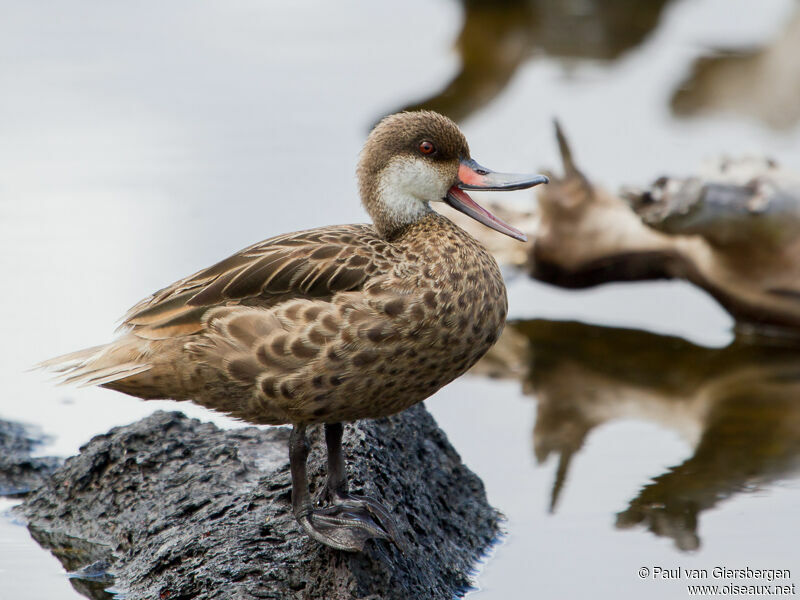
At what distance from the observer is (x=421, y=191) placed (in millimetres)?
4688

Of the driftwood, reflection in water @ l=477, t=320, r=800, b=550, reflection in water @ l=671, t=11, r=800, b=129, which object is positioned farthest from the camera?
reflection in water @ l=671, t=11, r=800, b=129

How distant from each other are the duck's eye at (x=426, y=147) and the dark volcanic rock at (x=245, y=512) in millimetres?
1126

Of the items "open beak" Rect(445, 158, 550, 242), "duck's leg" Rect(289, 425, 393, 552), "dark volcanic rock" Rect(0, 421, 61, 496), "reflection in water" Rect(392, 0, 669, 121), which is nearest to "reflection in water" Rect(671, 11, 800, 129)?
"reflection in water" Rect(392, 0, 669, 121)

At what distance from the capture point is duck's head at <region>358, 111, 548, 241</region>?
15.2 feet

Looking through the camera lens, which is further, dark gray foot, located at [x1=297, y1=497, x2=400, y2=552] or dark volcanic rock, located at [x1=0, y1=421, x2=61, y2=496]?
dark volcanic rock, located at [x1=0, y1=421, x2=61, y2=496]

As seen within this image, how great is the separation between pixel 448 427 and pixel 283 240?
2226 millimetres

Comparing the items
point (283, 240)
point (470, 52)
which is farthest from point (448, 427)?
point (470, 52)

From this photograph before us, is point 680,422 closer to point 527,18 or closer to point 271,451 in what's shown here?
point 271,451

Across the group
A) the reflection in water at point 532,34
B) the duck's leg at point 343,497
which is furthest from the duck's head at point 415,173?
the reflection in water at point 532,34

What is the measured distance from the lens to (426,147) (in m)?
4.64

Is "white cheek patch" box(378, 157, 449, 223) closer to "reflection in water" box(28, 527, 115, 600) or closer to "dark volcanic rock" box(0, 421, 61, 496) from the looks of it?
"reflection in water" box(28, 527, 115, 600)

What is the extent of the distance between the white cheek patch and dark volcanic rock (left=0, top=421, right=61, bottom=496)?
84.4 inches

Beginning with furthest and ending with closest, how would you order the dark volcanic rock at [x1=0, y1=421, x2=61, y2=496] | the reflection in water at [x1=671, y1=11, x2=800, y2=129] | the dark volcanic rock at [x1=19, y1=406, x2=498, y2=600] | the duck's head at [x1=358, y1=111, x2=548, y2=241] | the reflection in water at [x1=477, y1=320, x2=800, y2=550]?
the reflection in water at [x1=671, y1=11, x2=800, y2=129] < the reflection in water at [x1=477, y1=320, x2=800, y2=550] < the dark volcanic rock at [x1=0, y1=421, x2=61, y2=496] < the duck's head at [x1=358, y1=111, x2=548, y2=241] < the dark volcanic rock at [x1=19, y1=406, x2=498, y2=600]

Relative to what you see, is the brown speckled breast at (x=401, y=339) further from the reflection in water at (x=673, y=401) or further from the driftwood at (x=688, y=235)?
the driftwood at (x=688, y=235)
